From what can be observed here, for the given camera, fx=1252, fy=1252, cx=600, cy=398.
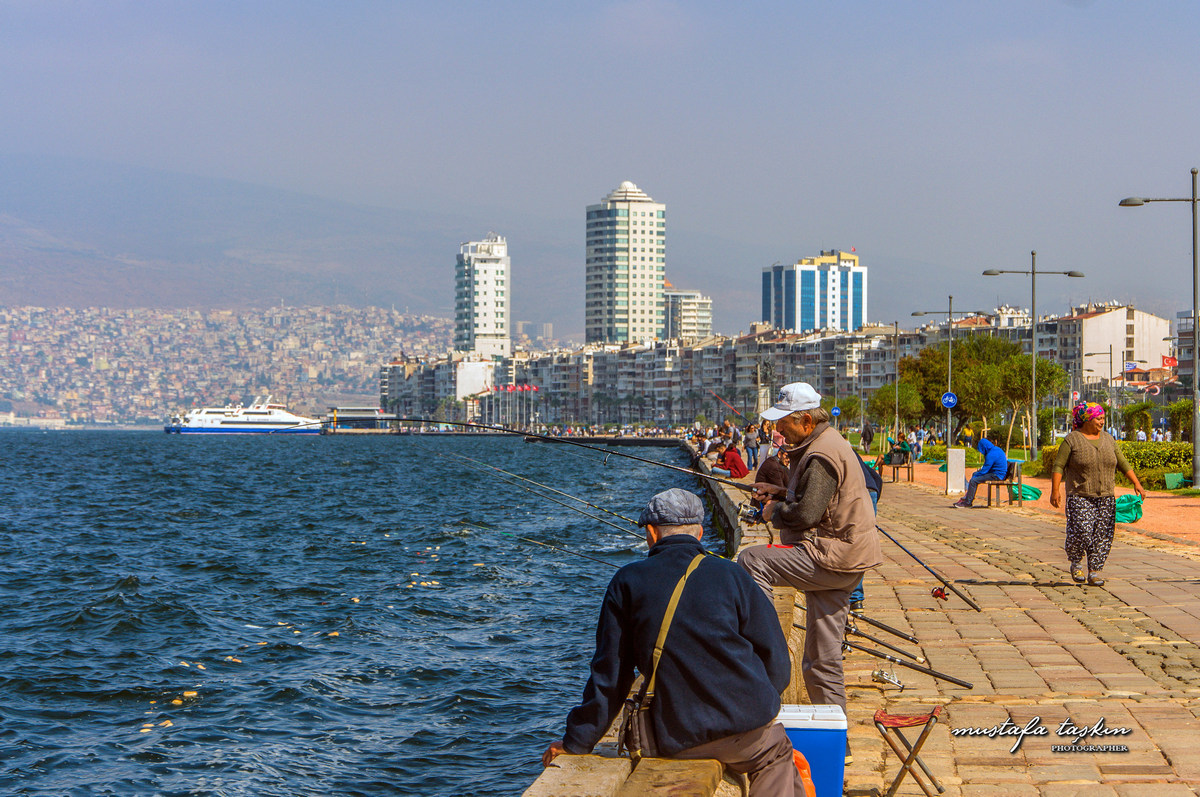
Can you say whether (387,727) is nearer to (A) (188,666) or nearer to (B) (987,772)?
(A) (188,666)

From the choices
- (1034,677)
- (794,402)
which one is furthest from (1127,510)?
(794,402)

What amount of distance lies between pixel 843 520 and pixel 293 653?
980cm

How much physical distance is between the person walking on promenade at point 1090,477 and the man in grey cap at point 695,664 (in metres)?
6.55

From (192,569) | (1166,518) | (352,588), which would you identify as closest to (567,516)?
(192,569)

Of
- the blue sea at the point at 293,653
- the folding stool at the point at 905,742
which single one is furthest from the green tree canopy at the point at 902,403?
the folding stool at the point at 905,742

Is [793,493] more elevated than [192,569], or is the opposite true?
[793,493]

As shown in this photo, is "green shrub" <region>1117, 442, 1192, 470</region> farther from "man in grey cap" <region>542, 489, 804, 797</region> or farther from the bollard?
"man in grey cap" <region>542, 489, 804, 797</region>

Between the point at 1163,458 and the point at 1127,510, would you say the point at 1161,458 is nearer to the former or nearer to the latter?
the point at 1163,458

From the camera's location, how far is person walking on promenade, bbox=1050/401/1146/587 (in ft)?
32.8

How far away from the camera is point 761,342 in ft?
566

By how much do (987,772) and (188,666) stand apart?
10.1 metres

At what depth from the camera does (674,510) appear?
13.2 feet

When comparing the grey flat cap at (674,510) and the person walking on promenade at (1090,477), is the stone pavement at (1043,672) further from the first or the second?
the grey flat cap at (674,510)

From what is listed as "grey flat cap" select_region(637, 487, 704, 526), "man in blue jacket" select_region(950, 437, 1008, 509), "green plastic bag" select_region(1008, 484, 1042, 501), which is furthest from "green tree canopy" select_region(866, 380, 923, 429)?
"grey flat cap" select_region(637, 487, 704, 526)
